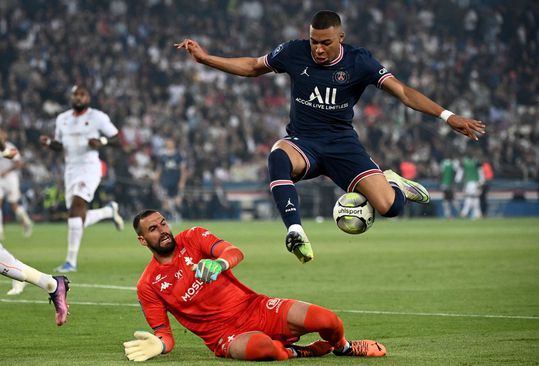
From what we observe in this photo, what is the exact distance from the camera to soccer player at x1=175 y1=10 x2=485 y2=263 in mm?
10289

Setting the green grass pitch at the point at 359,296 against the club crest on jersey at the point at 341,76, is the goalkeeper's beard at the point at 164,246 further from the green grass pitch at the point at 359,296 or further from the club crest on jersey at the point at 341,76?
the club crest on jersey at the point at 341,76

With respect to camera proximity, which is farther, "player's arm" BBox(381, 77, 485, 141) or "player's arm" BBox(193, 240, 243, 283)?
"player's arm" BBox(381, 77, 485, 141)

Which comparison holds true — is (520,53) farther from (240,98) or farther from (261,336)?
(261,336)

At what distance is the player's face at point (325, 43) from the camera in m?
10.2

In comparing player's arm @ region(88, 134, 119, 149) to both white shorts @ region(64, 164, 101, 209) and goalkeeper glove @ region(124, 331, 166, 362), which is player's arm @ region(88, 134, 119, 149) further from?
goalkeeper glove @ region(124, 331, 166, 362)

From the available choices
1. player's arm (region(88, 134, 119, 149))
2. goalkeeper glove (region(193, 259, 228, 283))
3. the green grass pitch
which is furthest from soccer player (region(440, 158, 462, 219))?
goalkeeper glove (region(193, 259, 228, 283))

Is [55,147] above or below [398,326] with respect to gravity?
above

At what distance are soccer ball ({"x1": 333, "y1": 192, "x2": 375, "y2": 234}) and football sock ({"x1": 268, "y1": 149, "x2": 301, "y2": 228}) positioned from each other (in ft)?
1.52

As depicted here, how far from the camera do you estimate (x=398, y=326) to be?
10812mm

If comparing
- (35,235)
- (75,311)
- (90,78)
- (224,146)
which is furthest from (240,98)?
(75,311)

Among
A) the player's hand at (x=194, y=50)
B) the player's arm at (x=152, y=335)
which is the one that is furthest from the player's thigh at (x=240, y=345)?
the player's hand at (x=194, y=50)

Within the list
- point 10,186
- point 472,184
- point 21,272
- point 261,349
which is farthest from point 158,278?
point 472,184

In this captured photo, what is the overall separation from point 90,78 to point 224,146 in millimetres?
4968

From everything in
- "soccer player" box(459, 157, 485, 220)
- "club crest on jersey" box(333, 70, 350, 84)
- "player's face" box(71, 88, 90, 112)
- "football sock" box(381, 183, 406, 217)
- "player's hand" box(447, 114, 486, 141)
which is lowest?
"soccer player" box(459, 157, 485, 220)
